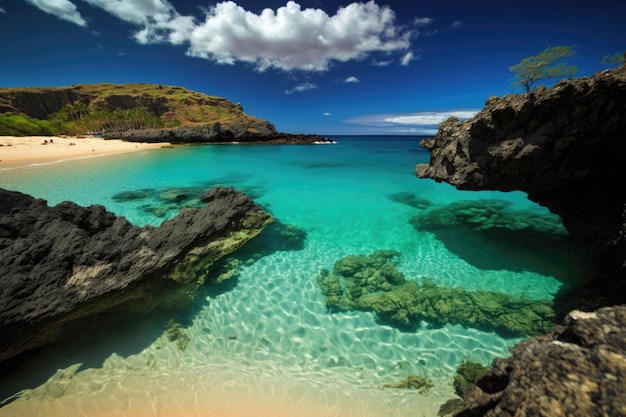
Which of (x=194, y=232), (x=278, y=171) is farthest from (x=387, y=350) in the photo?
(x=278, y=171)

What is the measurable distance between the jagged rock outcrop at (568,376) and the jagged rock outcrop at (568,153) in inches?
193

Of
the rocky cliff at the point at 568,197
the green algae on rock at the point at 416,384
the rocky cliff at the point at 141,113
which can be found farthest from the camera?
the rocky cliff at the point at 141,113

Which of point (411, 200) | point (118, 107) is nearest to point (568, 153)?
point (411, 200)

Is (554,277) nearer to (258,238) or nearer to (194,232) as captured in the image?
(258,238)

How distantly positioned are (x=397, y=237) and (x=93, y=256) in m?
9.85

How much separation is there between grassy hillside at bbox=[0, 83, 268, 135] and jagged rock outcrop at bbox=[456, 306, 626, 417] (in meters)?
71.5

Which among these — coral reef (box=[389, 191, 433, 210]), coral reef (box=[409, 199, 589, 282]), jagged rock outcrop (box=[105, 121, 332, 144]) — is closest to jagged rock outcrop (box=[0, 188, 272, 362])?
coral reef (box=[409, 199, 589, 282])

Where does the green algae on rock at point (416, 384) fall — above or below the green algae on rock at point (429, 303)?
below

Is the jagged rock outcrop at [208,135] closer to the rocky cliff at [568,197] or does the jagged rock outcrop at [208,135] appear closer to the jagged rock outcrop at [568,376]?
the rocky cliff at [568,197]

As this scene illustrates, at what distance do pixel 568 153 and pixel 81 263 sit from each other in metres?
12.5

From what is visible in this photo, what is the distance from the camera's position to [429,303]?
6695mm

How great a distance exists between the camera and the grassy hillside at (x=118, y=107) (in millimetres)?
77875

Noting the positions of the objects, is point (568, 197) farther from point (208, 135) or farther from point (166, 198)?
point (208, 135)

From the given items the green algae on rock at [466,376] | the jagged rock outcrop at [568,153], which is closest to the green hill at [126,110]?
the jagged rock outcrop at [568,153]
